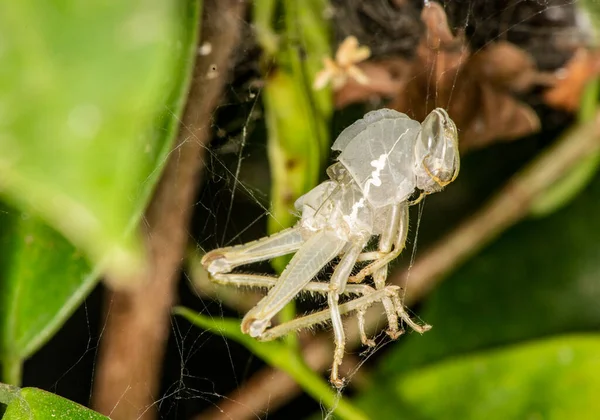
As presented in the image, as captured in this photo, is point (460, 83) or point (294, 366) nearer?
point (294, 366)

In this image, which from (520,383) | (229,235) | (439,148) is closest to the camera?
(439,148)

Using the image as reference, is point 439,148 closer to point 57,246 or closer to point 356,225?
Answer: point 356,225

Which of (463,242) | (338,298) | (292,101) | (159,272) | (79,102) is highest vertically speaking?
(79,102)

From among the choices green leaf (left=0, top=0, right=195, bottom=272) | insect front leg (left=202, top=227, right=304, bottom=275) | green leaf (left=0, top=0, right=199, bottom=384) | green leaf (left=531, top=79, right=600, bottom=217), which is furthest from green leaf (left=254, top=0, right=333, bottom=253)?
green leaf (left=531, top=79, right=600, bottom=217)

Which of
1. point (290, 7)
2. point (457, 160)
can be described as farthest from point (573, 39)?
point (457, 160)

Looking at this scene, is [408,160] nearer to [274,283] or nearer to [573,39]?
[274,283]

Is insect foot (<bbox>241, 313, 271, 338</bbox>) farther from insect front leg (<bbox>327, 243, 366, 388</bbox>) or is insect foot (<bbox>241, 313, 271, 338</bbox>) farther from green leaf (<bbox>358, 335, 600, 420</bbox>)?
green leaf (<bbox>358, 335, 600, 420</bbox>)

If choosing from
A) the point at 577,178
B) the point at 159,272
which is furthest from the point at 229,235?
the point at 577,178

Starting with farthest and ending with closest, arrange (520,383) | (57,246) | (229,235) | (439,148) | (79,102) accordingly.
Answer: (229,235)
(520,383)
(57,246)
(439,148)
(79,102)
